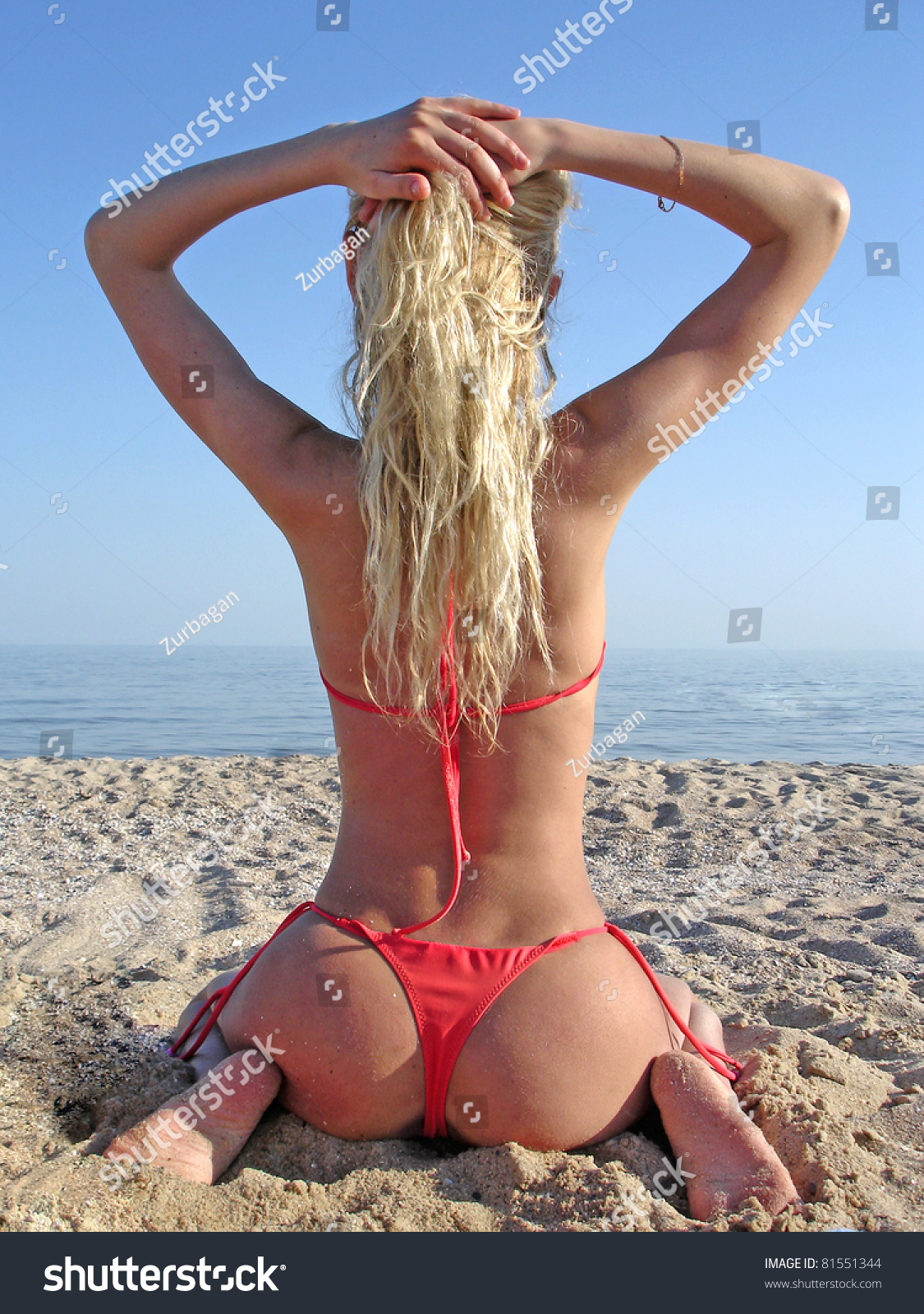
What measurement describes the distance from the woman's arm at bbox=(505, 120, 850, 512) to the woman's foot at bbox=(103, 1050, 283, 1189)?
3.88 feet

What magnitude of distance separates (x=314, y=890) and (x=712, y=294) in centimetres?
323

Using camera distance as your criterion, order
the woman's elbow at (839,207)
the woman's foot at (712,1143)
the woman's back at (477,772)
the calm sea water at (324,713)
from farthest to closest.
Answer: the calm sea water at (324,713), the woman's elbow at (839,207), the woman's back at (477,772), the woman's foot at (712,1143)

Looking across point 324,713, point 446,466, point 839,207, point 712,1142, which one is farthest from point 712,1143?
point 324,713

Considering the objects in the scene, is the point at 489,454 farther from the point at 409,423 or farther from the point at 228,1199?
the point at 228,1199

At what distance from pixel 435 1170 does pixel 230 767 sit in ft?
18.0

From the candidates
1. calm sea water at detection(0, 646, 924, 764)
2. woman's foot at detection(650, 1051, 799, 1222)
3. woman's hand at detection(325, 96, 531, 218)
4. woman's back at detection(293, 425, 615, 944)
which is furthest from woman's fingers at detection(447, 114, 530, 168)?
calm sea water at detection(0, 646, 924, 764)

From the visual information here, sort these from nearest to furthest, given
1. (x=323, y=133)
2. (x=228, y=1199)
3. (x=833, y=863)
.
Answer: (x=228, y=1199) → (x=323, y=133) → (x=833, y=863)

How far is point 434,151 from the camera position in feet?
4.92

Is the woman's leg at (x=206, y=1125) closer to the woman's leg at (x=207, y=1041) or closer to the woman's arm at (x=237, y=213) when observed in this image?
the woman's leg at (x=207, y=1041)

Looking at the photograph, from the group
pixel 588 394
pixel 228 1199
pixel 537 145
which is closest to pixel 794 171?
pixel 537 145

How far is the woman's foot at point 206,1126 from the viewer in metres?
1.44

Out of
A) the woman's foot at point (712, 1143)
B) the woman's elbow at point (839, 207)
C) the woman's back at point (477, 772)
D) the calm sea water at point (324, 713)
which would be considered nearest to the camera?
the woman's foot at point (712, 1143)

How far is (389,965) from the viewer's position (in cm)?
153

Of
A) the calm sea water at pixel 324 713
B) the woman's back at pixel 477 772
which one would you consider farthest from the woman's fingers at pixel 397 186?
the calm sea water at pixel 324 713
